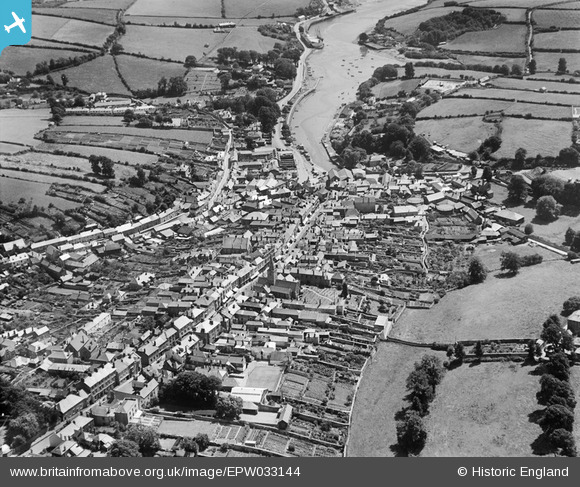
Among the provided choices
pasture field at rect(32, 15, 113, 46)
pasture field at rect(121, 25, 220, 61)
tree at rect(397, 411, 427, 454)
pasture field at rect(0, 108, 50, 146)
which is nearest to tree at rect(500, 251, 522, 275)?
tree at rect(397, 411, 427, 454)

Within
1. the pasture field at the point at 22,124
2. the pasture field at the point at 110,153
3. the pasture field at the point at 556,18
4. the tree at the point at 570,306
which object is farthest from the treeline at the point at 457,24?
the tree at the point at 570,306

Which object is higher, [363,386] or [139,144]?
[139,144]

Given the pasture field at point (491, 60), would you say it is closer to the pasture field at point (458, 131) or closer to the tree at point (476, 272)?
the pasture field at point (458, 131)

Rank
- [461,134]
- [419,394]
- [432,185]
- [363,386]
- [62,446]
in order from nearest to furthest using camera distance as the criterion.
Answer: [62,446]
[419,394]
[363,386]
[432,185]
[461,134]

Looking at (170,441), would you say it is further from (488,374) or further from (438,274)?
(438,274)

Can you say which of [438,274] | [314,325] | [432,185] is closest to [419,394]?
[314,325]

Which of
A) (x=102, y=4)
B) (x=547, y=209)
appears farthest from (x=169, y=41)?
(x=547, y=209)
